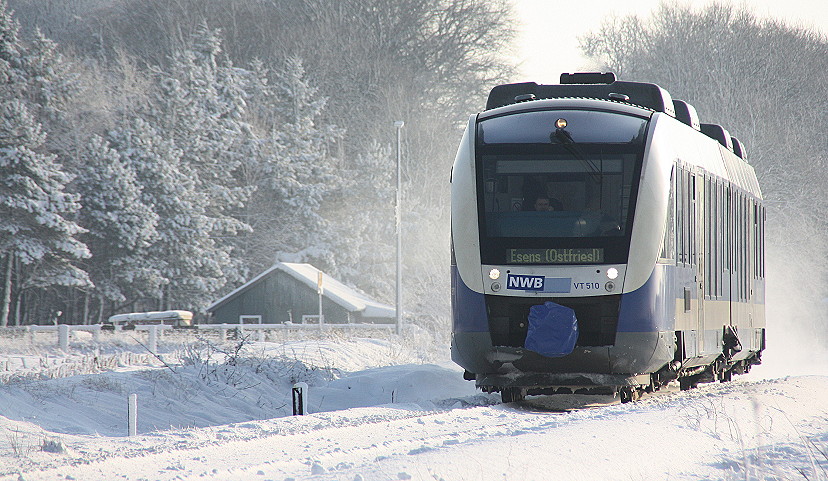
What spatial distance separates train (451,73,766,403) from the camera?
13164 mm

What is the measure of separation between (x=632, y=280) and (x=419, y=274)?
148 ft

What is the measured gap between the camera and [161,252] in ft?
178

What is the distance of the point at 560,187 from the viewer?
13.5 meters

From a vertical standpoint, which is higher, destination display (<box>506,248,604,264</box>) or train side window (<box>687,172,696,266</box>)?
train side window (<box>687,172,696,266</box>)

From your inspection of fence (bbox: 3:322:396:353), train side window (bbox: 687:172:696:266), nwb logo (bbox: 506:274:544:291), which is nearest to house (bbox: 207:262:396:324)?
fence (bbox: 3:322:396:353)

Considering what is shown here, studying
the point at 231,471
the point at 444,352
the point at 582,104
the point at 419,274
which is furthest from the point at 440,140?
the point at 231,471

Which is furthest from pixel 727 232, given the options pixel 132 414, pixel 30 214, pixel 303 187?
pixel 303 187

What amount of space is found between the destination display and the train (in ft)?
0.04

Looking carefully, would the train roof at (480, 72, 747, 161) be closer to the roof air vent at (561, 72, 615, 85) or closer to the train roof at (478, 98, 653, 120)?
the roof air vent at (561, 72, 615, 85)

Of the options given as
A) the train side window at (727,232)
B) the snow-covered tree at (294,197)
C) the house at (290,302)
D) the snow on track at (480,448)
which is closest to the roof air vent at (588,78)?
the train side window at (727,232)

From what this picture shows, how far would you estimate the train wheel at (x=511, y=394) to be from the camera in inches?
581

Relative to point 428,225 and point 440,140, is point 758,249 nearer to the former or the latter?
point 428,225

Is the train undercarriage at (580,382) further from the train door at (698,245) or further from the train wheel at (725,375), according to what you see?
the train wheel at (725,375)

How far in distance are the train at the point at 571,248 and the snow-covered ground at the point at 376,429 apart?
0.58m
